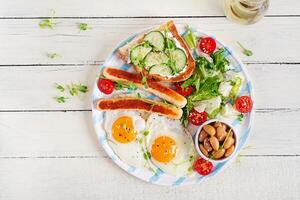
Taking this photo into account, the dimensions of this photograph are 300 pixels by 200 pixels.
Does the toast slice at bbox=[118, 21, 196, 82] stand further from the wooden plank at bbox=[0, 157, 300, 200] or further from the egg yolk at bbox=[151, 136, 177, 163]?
the wooden plank at bbox=[0, 157, 300, 200]

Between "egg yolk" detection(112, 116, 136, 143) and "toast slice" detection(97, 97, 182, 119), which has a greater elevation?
"toast slice" detection(97, 97, 182, 119)

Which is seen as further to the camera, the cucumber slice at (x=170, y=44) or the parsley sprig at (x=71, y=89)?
the parsley sprig at (x=71, y=89)

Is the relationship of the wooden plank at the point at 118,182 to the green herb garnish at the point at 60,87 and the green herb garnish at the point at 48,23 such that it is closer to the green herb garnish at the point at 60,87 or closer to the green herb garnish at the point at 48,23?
the green herb garnish at the point at 60,87

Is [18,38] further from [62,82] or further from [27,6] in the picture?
[62,82]

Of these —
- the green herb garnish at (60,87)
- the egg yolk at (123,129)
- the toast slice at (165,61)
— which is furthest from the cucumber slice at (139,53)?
the green herb garnish at (60,87)

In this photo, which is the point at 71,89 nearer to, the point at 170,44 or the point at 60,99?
the point at 60,99

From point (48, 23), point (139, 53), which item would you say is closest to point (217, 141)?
point (139, 53)

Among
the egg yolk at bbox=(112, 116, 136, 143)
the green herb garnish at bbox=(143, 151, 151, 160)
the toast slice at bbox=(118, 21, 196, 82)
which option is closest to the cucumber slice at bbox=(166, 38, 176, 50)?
the toast slice at bbox=(118, 21, 196, 82)
